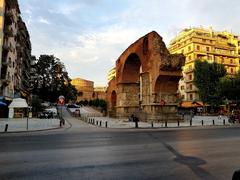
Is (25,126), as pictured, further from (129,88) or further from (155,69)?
(129,88)

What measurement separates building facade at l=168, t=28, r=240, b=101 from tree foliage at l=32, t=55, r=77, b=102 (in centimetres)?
3029

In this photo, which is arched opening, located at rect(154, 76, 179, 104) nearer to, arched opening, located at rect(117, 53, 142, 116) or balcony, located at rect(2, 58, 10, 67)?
arched opening, located at rect(117, 53, 142, 116)

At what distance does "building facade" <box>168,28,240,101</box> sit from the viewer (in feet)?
208

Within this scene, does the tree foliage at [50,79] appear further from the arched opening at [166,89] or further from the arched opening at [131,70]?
the arched opening at [166,89]

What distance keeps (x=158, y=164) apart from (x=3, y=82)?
33.1 meters

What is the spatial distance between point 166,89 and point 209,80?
2338cm

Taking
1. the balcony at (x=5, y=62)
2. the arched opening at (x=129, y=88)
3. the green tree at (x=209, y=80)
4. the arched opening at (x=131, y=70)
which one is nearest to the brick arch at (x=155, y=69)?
the arched opening at (x=131, y=70)

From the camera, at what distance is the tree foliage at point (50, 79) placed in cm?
6128

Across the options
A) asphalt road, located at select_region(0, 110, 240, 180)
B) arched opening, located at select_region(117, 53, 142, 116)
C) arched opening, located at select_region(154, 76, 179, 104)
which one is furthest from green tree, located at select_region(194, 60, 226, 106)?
asphalt road, located at select_region(0, 110, 240, 180)

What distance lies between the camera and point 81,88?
138 m

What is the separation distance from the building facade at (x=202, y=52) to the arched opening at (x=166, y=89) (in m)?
32.2

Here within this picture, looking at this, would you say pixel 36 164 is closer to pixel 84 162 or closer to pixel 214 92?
pixel 84 162

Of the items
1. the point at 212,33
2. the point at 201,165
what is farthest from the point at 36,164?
the point at 212,33

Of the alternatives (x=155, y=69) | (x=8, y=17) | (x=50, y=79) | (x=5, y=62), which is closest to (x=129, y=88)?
(x=155, y=69)
